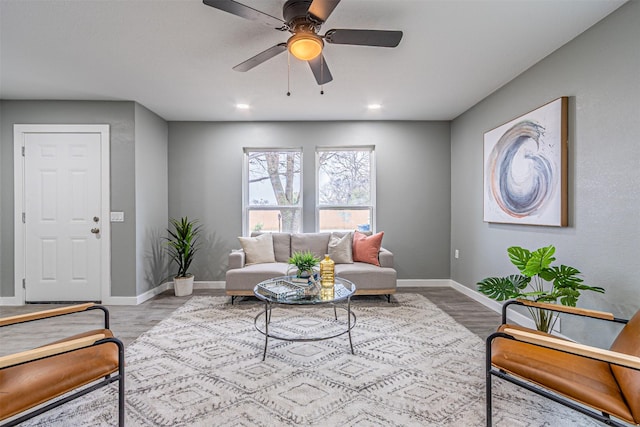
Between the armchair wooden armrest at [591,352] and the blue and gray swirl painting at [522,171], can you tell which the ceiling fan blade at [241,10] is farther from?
the blue and gray swirl painting at [522,171]

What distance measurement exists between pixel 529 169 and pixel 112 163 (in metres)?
4.77

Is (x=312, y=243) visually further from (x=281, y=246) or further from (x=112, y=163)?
(x=112, y=163)

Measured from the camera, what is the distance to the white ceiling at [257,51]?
2143mm

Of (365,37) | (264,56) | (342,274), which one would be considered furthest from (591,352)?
(342,274)

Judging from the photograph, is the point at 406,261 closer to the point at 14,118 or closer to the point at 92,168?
the point at 92,168

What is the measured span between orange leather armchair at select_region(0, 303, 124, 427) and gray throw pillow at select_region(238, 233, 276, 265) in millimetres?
2495

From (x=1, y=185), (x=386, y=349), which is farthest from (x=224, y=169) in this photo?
(x=386, y=349)

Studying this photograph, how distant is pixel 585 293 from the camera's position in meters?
2.42

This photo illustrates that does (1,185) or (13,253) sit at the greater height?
(1,185)

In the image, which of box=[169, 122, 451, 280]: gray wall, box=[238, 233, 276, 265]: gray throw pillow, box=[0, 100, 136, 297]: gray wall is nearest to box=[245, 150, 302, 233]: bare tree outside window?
box=[169, 122, 451, 280]: gray wall

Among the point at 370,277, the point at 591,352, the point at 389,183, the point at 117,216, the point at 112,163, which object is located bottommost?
the point at 370,277

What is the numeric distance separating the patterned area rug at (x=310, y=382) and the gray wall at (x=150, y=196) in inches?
52.0

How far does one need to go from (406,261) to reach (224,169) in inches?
125

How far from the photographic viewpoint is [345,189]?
489 centimetres
